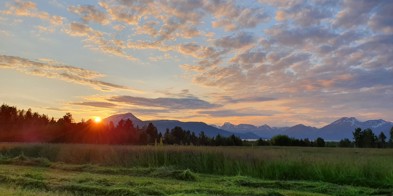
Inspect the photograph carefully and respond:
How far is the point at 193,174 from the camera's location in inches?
761

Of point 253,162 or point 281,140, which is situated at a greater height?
point 281,140

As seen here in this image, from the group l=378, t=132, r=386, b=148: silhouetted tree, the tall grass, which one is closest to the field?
the tall grass

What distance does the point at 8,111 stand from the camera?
94875mm

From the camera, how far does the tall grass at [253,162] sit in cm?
1875

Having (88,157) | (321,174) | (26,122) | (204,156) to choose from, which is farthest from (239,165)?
(26,122)

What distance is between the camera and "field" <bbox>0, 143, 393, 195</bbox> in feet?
44.4

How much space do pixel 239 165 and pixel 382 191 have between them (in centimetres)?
787

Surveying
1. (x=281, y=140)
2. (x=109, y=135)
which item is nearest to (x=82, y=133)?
(x=109, y=135)

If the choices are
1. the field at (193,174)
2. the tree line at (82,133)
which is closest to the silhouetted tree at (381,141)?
the tree line at (82,133)

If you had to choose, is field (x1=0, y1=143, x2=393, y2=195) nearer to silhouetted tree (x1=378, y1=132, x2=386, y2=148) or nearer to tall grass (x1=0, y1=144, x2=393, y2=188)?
tall grass (x1=0, y1=144, x2=393, y2=188)

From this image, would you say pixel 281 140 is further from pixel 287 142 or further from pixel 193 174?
pixel 193 174

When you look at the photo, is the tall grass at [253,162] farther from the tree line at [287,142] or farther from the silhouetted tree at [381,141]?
the silhouetted tree at [381,141]

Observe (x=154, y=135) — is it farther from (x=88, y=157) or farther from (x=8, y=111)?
(x=88, y=157)

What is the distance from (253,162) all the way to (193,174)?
4.22 meters
